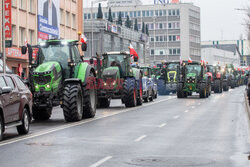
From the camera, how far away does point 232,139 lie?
16.1m

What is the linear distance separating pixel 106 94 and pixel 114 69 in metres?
1.39

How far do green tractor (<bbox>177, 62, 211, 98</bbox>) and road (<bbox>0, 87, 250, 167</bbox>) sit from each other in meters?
24.8

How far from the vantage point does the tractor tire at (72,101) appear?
21250mm

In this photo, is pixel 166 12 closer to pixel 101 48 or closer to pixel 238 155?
pixel 101 48

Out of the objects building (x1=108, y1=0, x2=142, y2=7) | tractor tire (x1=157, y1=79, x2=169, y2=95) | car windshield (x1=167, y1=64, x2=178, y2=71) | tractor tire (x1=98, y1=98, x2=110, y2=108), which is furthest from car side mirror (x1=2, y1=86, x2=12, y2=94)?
building (x1=108, y1=0, x2=142, y2=7)

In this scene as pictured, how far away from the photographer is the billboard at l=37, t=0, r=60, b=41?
51.2 metres

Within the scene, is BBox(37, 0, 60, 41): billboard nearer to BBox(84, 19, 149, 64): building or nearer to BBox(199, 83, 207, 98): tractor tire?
BBox(199, 83, 207, 98): tractor tire

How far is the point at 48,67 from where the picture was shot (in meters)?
21.8

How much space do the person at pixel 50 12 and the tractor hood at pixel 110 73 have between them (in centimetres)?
2240

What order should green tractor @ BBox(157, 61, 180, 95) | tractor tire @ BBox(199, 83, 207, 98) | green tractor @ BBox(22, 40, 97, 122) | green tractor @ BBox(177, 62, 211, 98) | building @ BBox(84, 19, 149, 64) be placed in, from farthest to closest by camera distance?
1. building @ BBox(84, 19, 149, 64)
2. green tractor @ BBox(157, 61, 180, 95)
3. green tractor @ BBox(177, 62, 211, 98)
4. tractor tire @ BBox(199, 83, 207, 98)
5. green tractor @ BBox(22, 40, 97, 122)

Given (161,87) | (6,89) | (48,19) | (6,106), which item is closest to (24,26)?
(48,19)

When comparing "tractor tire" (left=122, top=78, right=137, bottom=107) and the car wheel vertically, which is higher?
"tractor tire" (left=122, top=78, right=137, bottom=107)

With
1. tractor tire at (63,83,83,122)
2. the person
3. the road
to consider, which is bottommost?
the road

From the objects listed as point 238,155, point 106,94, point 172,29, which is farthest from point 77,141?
point 172,29
